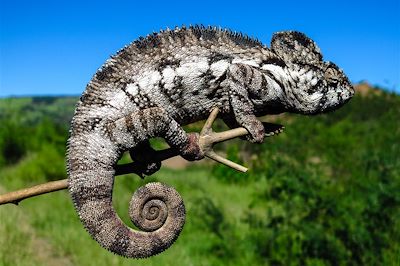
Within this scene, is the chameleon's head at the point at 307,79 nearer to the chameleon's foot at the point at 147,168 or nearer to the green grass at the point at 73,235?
the chameleon's foot at the point at 147,168

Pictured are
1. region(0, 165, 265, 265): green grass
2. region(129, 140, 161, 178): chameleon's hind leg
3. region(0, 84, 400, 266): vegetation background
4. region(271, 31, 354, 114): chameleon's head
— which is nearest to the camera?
region(129, 140, 161, 178): chameleon's hind leg

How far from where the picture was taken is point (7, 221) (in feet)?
30.3

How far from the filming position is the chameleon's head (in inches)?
117

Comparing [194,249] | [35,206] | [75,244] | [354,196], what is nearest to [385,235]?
[354,196]

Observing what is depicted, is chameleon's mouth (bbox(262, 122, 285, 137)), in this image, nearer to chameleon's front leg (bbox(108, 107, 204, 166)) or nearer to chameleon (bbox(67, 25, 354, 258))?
chameleon (bbox(67, 25, 354, 258))

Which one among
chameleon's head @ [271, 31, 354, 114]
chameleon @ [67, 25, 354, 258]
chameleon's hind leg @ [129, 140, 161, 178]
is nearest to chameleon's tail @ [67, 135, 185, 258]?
chameleon @ [67, 25, 354, 258]

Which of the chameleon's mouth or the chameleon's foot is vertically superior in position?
the chameleon's mouth

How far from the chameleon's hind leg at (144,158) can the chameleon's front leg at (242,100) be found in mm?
421

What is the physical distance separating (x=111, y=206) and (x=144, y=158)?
314 millimetres

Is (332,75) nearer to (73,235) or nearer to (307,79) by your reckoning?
(307,79)

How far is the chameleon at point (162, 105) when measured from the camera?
8.05ft

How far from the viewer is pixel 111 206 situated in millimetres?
2465

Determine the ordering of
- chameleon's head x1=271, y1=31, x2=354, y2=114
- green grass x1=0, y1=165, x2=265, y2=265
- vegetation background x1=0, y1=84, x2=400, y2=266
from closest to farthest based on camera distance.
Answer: chameleon's head x1=271, y1=31, x2=354, y2=114, vegetation background x1=0, y1=84, x2=400, y2=266, green grass x1=0, y1=165, x2=265, y2=265

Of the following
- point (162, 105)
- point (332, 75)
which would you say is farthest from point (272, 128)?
point (162, 105)
